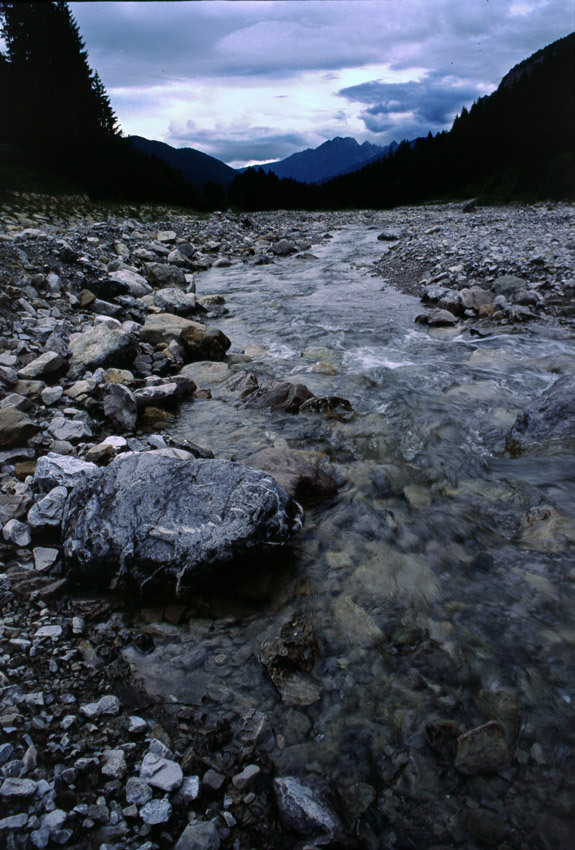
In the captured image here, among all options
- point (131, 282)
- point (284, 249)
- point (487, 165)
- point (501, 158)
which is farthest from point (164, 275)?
point (487, 165)

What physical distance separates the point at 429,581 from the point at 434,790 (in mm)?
1492

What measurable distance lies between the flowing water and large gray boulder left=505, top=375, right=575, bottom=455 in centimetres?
18

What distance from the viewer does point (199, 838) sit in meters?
2.05

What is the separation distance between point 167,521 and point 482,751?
7.66 feet

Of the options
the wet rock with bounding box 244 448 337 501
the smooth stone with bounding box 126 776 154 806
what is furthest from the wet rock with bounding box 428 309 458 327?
the smooth stone with bounding box 126 776 154 806

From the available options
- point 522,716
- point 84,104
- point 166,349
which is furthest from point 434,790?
point 84,104

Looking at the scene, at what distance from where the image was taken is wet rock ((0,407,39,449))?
469 centimetres

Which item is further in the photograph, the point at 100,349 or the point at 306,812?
the point at 100,349

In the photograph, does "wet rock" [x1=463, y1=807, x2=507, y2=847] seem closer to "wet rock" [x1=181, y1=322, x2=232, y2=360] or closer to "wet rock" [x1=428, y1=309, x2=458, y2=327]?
"wet rock" [x1=181, y1=322, x2=232, y2=360]

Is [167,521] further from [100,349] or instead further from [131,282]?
[131,282]

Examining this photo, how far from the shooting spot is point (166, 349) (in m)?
8.33

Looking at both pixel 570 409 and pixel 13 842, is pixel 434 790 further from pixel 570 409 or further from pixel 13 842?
pixel 570 409

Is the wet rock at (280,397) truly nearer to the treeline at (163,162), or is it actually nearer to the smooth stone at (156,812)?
the smooth stone at (156,812)

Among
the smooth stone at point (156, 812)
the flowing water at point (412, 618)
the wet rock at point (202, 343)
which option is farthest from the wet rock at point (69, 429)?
the smooth stone at point (156, 812)
